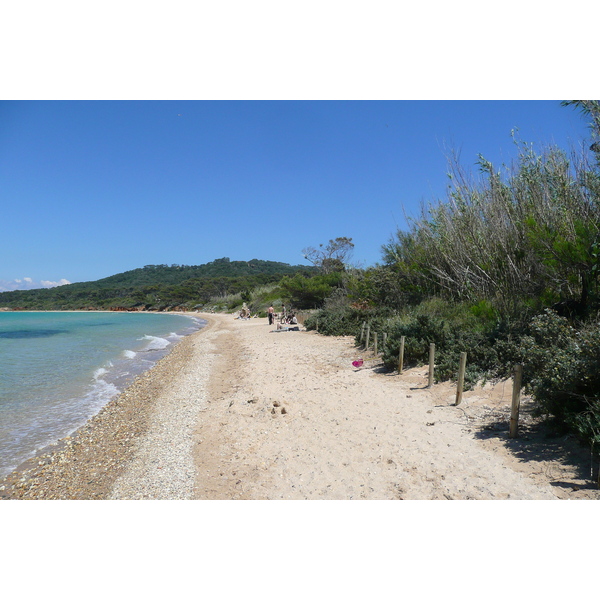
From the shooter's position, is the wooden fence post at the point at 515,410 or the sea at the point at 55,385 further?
the sea at the point at 55,385

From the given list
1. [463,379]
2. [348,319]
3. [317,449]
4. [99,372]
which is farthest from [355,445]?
[348,319]

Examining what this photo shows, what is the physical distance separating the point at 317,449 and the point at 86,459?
3.75m

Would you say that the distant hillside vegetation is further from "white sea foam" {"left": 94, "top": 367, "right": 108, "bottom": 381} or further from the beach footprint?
the beach footprint

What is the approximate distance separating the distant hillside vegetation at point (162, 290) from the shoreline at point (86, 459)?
41751 millimetres

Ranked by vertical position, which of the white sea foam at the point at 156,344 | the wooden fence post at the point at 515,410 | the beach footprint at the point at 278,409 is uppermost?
the wooden fence post at the point at 515,410

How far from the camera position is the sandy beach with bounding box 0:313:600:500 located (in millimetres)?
4441

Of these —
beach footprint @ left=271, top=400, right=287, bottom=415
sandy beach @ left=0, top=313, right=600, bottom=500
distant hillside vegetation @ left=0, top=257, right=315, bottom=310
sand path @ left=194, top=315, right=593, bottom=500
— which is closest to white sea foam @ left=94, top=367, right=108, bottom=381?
sandy beach @ left=0, top=313, right=600, bottom=500

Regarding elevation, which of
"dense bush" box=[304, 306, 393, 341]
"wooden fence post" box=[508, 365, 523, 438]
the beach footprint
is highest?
"dense bush" box=[304, 306, 393, 341]

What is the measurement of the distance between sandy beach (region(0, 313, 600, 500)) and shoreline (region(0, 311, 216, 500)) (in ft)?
0.08

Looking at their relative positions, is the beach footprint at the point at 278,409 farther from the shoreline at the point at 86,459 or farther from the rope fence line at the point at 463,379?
the rope fence line at the point at 463,379

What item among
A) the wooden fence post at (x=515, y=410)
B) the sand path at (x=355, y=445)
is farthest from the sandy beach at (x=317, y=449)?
the wooden fence post at (x=515, y=410)

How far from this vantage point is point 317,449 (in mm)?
5715

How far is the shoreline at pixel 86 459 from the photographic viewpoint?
541cm

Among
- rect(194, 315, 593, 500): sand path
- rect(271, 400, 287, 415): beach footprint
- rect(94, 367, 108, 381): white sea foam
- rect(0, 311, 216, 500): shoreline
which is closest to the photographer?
rect(194, 315, 593, 500): sand path
